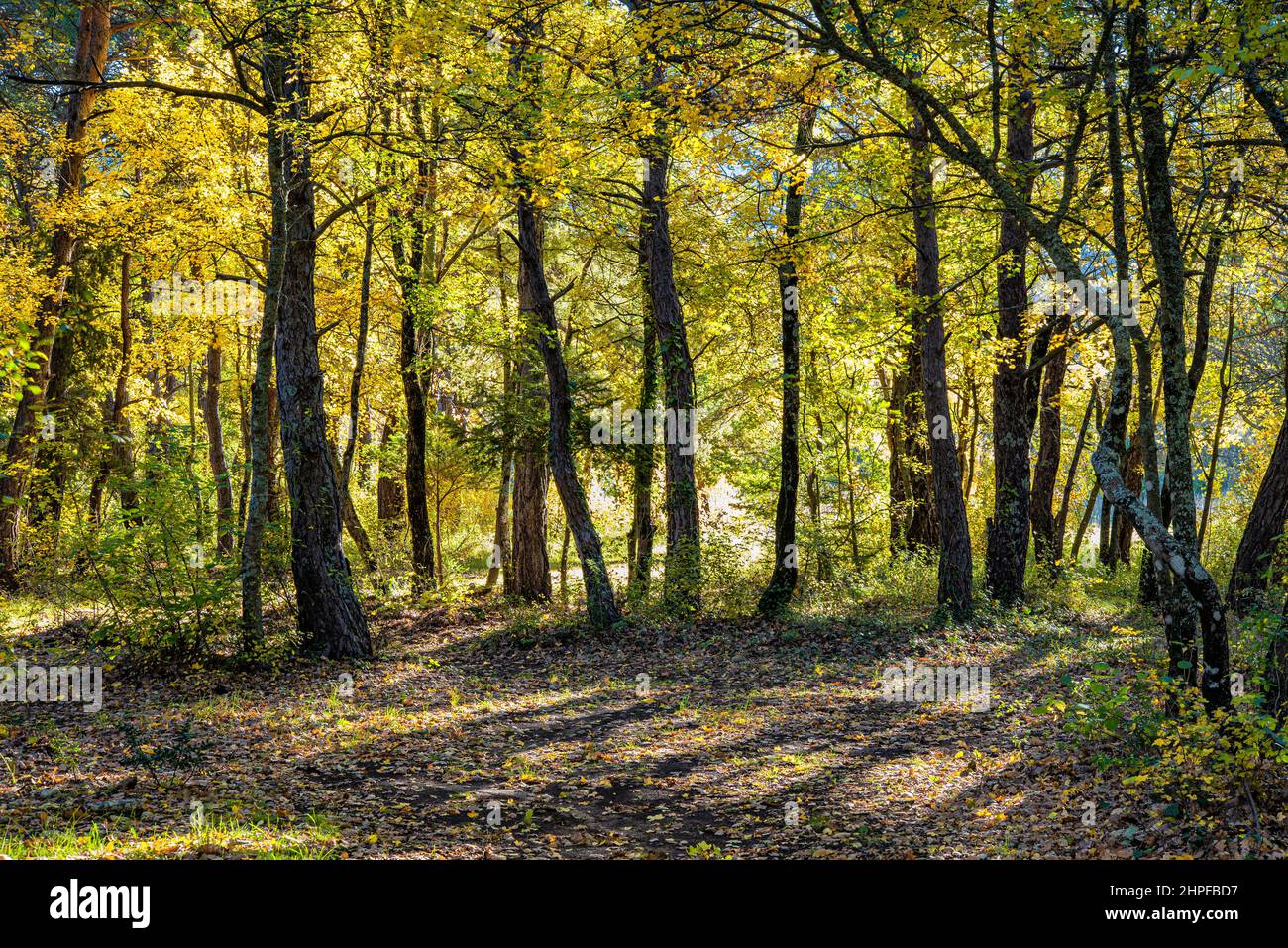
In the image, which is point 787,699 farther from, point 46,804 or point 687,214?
point 687,214

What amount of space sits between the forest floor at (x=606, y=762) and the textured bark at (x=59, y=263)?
15.4ft

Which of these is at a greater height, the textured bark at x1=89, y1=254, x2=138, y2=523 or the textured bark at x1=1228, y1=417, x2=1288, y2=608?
the textured bark at x1=89, y1=254, x2=138, y2=523

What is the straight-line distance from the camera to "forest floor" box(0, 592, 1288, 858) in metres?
5.94

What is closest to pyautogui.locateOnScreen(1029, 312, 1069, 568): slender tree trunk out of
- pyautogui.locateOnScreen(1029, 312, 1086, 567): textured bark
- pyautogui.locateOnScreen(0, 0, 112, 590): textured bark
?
pyautogui.locateOnScreen(1029, 312, 1086, 567): textured bark

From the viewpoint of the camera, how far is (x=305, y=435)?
1237 cm

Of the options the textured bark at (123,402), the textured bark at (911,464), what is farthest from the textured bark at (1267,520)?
the textured bark at (123,402)

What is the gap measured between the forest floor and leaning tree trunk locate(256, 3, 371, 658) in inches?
32.4

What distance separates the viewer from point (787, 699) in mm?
10875

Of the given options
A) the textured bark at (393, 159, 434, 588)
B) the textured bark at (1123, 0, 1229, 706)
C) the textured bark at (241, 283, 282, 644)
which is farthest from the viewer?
the textured bark at (393, 159, 434, 588)

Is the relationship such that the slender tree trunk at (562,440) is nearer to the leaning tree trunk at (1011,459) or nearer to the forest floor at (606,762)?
the forest floor at (606,762)

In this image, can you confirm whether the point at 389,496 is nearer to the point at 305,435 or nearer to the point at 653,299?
the point at 653,299

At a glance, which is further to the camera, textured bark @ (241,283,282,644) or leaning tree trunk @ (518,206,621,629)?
leaning tree trunk @ (518,206,621,629)

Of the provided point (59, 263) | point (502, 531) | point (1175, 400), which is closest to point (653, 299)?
point (502, 531)

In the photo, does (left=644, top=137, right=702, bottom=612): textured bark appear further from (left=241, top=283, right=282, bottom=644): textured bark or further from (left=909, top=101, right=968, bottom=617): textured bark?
(left=241, top=283, right=282, bottom=644): textured bark
